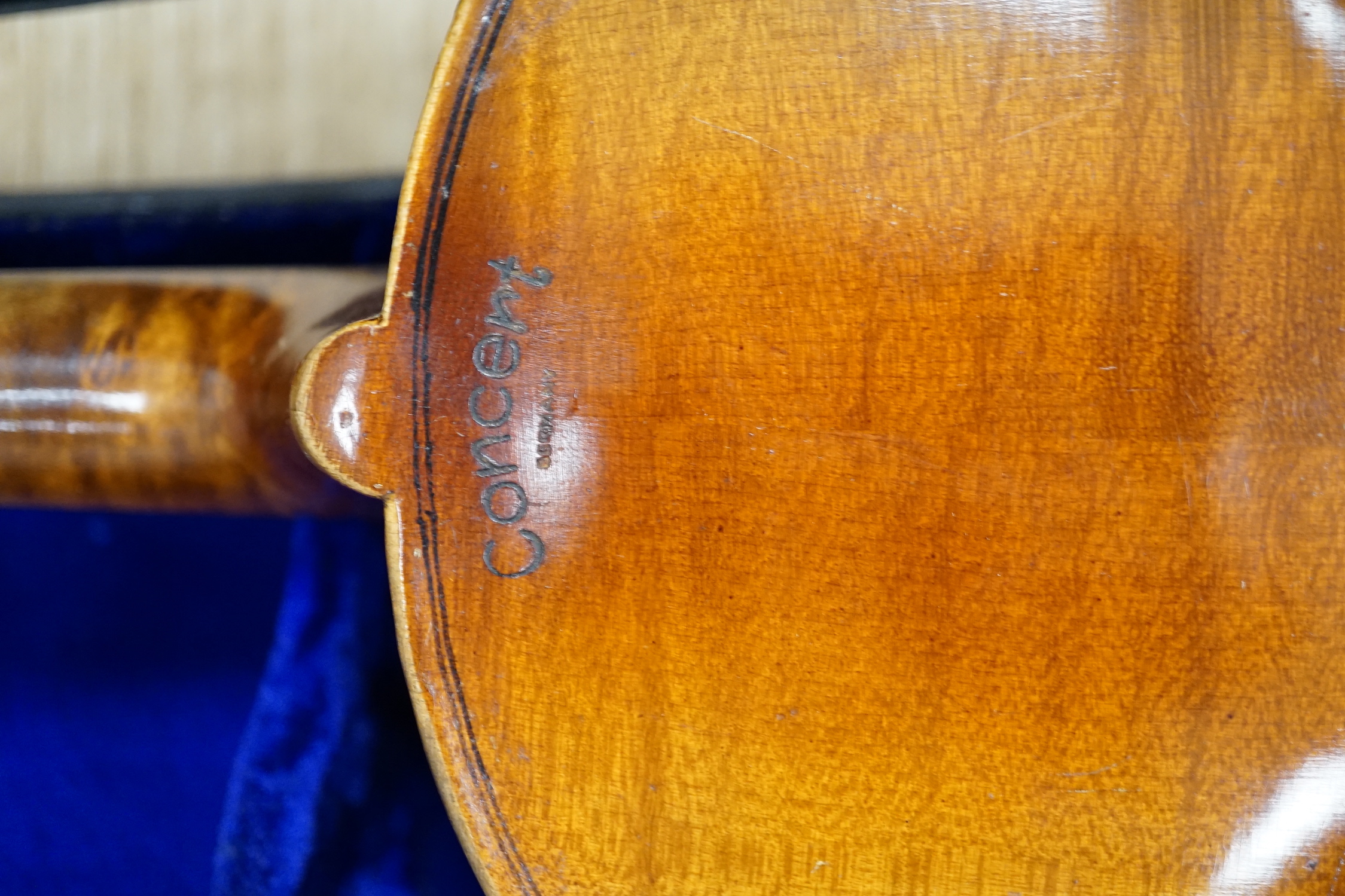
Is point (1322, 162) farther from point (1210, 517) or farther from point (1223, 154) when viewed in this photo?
point (1210, 517)

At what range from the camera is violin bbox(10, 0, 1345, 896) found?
0.60 m

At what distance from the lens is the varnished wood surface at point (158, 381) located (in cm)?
71

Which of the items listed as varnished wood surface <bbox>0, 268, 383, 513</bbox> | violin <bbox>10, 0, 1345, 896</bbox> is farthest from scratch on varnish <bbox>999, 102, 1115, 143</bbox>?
varnished wood surface <bbox>0, 268, 383, 513</bbox>

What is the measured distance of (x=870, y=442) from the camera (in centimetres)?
61

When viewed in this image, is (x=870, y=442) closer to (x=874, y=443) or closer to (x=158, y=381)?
(x=874, y=443)

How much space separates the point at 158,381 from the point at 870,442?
1.67ft

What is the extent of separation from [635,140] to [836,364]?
0.62ft

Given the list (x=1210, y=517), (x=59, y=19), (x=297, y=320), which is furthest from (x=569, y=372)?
(x=59, y=19)

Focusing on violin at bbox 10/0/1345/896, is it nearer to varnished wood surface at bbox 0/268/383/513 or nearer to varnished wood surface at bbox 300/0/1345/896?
varnished wood surface at bbox 300/0/1345/896

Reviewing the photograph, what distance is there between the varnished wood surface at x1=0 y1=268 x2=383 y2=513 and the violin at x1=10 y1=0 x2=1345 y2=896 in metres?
0.14

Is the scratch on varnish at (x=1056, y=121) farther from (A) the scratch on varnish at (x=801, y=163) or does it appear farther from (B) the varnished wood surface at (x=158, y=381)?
(B) the varnished wood surface at (x=158, y=381)

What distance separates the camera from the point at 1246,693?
600 mm

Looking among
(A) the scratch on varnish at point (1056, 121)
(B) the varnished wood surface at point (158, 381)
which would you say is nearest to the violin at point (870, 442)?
(A) the scratch on varnish at point (1056, 121)

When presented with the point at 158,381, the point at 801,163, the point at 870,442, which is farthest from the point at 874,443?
the point at 158,381
